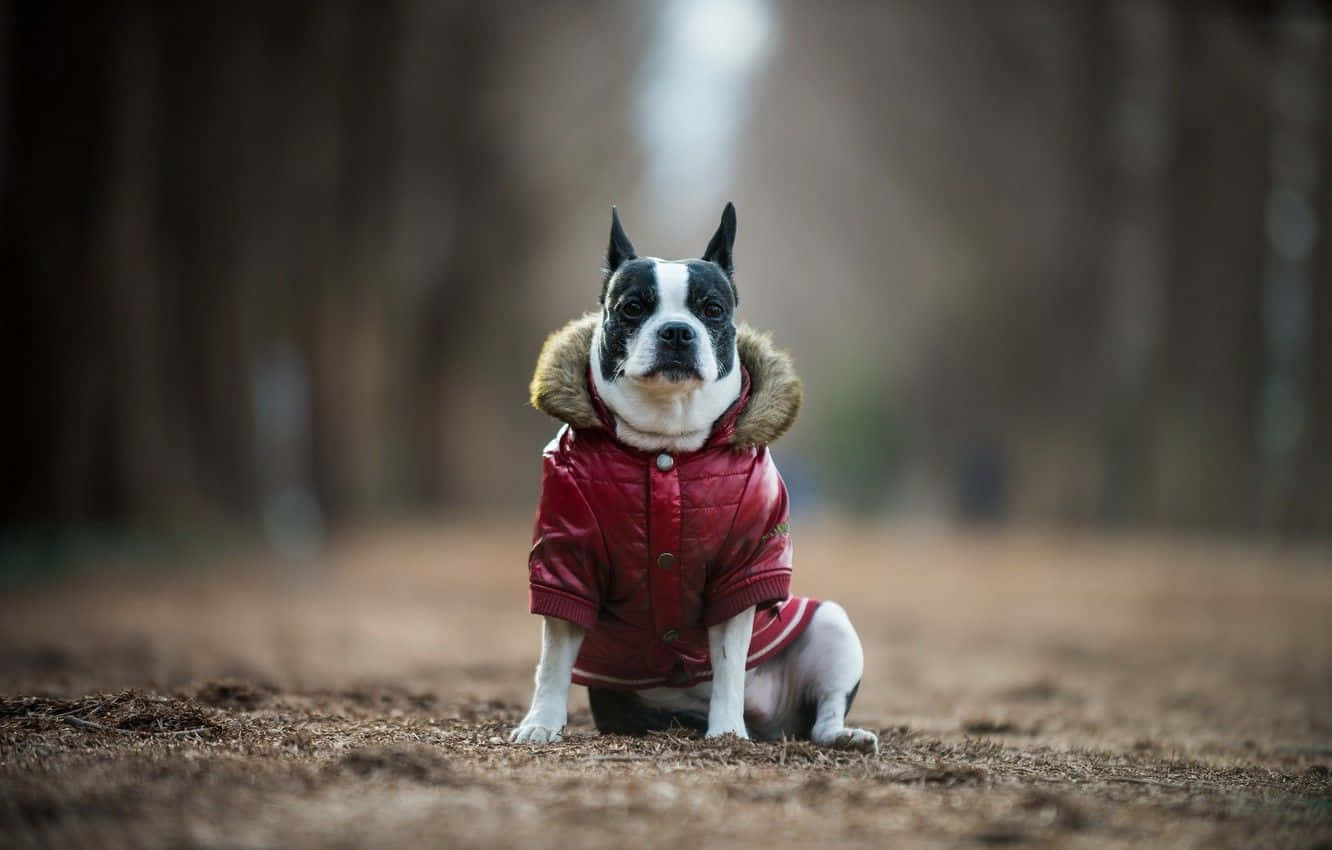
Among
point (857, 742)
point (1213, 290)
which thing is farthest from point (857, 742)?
point (1213, 290)

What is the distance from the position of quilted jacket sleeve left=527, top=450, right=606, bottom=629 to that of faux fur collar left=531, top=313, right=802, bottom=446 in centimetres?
28

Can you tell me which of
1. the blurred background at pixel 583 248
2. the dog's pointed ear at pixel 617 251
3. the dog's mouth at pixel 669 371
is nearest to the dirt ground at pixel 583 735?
the dog's mouth at pixel 669 371

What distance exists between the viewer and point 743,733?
4.50 metres

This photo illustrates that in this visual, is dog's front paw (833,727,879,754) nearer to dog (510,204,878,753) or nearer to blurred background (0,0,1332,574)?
dog (510,204,878,753)

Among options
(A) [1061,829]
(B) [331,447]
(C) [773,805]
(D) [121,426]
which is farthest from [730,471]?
(B) [331,447]

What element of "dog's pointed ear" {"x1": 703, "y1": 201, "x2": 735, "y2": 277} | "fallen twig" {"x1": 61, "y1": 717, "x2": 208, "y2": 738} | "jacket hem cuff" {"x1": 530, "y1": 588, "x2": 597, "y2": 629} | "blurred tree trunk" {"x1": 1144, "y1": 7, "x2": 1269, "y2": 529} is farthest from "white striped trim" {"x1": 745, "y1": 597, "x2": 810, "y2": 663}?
"blurred tree trunk" {"x1": 1144, "y1": 7, "x2": 1269, "y2": 529}

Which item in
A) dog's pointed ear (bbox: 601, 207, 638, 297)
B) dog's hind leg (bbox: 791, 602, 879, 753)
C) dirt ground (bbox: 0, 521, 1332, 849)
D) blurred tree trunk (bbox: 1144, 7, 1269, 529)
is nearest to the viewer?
dirt ground (bbox: 0, 521, 1332, 849)

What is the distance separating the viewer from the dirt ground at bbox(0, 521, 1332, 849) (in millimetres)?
3262

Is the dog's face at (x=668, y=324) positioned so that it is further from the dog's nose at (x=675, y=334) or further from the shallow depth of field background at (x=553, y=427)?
the shallow depth of field background at (x=553, y=427)

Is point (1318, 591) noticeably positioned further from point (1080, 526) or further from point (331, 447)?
point (331, 447)

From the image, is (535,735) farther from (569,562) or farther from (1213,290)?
(1213,290)

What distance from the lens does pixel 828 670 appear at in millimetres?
4762

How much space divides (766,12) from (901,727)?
34683mm

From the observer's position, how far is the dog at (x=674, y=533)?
445cm
